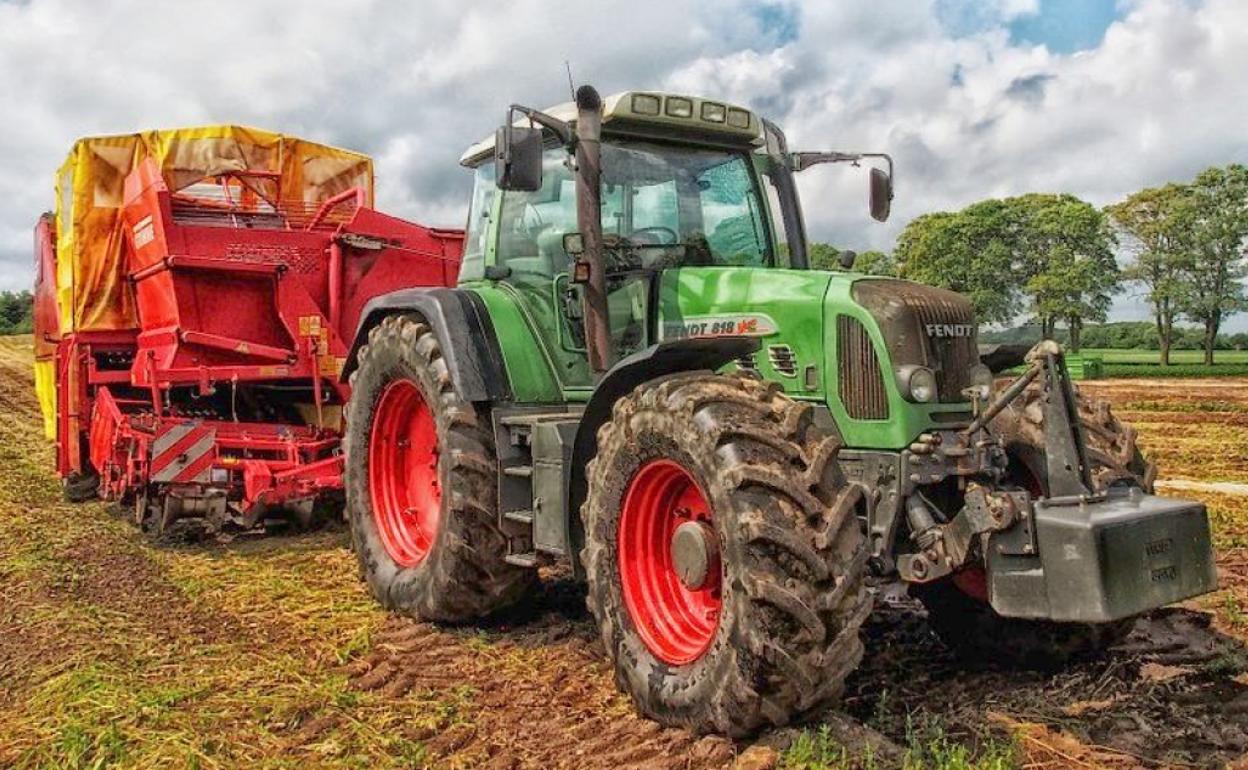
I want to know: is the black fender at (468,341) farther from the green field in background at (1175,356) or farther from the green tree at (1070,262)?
the green tree at (1070,262)

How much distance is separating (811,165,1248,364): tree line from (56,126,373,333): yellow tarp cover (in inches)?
1503

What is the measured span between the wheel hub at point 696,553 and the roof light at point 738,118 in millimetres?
2310

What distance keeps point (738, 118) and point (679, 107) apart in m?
0.37

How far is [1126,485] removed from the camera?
14.0 ft

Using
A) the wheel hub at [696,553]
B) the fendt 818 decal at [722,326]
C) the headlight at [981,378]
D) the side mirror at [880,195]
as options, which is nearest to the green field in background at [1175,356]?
the side mirror at [880,195]

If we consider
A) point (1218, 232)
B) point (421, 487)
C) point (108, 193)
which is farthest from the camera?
point (1218, 232)

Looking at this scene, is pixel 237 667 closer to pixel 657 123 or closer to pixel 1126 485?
pixel 657 123

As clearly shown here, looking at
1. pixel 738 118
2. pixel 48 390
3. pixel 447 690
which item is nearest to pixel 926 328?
pixel 738 118

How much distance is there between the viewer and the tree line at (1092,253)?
49094 millimetres

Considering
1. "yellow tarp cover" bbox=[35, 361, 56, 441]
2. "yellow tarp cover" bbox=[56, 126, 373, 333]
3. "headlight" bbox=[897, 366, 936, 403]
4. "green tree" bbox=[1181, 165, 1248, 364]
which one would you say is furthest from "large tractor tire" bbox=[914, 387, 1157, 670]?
"green tree" bbox=[1181, 165, 1248, 364]

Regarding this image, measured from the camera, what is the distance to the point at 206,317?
8.21 metres

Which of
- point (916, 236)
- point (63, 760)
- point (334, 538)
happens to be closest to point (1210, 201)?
point (916, 236)

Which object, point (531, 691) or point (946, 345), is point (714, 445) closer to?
point (946, 345)

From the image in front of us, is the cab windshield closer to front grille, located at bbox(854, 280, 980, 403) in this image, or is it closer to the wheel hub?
front grille, located at bbox(854, 280, 980, 403)
